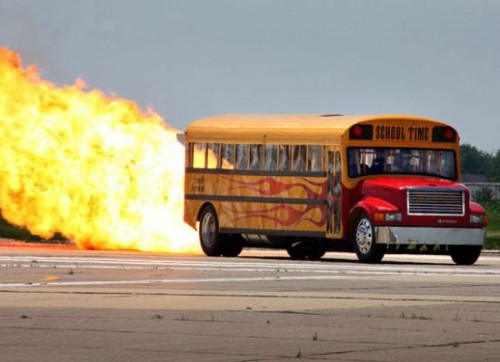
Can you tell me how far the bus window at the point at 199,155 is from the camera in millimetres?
39938

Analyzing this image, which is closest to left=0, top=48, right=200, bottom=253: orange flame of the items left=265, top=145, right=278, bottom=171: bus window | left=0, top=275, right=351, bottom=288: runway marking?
left=265, top=145, right=278, bottom=171: bus window

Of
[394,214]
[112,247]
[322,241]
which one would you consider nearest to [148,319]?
[394,214]

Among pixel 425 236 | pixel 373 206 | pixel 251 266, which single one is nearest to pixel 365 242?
pixel 373 206

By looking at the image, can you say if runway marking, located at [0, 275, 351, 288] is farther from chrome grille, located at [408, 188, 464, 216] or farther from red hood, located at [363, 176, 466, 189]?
red hood, located at [363, 176, 466, 189]

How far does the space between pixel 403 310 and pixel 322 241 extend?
1774 centimetres

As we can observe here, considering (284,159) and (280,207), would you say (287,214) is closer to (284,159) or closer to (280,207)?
(280,207)

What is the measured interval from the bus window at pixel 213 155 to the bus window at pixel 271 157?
1704 mm

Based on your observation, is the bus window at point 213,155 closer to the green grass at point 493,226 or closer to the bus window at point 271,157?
the bus window at point 271,157

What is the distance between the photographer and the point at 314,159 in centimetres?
3694

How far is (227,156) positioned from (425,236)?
19.2 feet

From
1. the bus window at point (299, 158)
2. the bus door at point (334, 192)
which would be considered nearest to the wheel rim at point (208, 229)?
the bus window at point (299, 158)

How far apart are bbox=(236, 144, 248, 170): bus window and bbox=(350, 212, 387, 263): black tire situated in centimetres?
371

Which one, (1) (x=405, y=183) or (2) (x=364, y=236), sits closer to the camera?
(2) (x=364, y=236)

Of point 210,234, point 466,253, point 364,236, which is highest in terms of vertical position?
point 210,234
